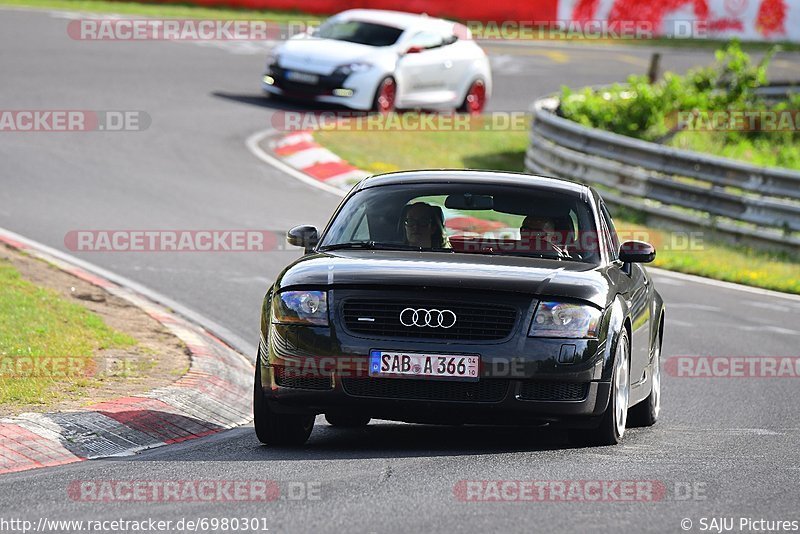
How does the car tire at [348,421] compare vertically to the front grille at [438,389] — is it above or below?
below

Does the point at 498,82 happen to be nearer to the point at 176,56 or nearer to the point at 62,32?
the point at 176,56

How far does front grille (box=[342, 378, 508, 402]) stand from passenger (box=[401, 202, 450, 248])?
1.35 meters

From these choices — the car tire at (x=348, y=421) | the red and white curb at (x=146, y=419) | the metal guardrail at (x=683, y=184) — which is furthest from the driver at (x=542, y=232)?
the metal guardrail at (x=683, y=184)

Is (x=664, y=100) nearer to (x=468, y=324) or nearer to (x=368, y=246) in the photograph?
(x=368, y=246)

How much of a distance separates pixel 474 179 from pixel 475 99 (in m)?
19.0

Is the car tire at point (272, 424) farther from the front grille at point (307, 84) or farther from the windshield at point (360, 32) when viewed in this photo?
the windshield at point (360, 32)

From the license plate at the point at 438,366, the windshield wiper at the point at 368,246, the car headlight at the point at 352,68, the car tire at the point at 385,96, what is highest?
the windshield wiper at the point at 368,246

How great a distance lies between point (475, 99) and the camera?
93.0ft

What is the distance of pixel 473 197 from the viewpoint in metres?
9.34

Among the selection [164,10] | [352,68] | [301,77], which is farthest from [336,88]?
[164,10]

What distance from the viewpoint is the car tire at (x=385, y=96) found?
25875 mm

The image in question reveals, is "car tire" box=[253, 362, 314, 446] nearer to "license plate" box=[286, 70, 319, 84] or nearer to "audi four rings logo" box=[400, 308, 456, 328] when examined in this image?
"audi four rings logo" box=[400, 308, 456, 328]

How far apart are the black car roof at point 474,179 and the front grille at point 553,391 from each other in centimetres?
181

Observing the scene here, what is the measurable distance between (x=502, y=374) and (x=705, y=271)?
1044 cm
